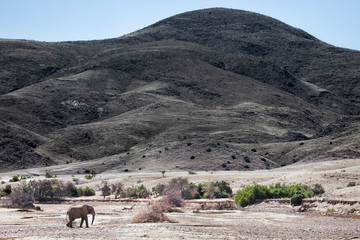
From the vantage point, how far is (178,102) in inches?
3920

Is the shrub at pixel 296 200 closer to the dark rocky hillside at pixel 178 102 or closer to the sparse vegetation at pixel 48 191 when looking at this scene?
the sparse vegetation at pixel 48 191

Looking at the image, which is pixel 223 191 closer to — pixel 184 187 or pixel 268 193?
pixel 184 187

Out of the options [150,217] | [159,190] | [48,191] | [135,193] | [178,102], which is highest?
[178,102]

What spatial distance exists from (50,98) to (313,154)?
179 ft

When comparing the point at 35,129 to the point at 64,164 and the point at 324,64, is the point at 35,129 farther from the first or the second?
the point at 324,64

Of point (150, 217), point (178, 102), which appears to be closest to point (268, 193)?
point (150, 217)

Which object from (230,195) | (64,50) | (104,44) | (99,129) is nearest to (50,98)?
(99,129)

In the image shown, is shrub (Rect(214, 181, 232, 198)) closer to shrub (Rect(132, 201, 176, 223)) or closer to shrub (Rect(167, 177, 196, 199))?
shrub (Rect(167, 177, 196, 199))

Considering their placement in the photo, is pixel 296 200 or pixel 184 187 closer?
pixel 296 200

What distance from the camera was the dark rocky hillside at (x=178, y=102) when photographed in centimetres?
6744

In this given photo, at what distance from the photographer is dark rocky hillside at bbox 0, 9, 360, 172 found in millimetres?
67438

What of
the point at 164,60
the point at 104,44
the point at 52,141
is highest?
the point at 104,44

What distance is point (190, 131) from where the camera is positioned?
82.8 metres

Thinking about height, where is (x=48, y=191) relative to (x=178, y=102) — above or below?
below
